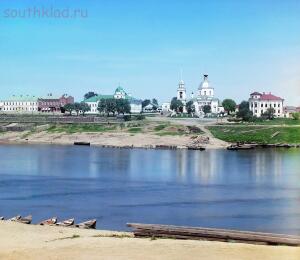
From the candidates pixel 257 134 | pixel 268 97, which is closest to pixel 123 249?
pixel 257 134

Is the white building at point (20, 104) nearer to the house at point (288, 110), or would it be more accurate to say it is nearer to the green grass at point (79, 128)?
the green grass at point (79, 128)

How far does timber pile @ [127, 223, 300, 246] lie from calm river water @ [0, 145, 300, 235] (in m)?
5.73

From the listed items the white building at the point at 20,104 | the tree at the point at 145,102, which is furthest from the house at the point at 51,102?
the tree at the point at 145,102

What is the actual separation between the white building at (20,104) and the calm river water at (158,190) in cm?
9195

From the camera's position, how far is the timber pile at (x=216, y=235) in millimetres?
15969

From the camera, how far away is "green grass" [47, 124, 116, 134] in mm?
93688

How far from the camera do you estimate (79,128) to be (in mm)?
96188

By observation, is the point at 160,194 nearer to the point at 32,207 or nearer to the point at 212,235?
the point at 32,207

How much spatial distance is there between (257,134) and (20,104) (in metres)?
84.4

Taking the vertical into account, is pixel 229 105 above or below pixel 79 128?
above

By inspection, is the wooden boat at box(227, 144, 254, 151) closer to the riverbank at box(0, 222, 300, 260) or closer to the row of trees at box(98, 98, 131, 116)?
the row of trees at box(98, 98, 131, 116)

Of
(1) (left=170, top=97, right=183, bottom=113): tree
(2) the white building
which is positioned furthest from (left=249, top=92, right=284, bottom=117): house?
(2) the white building

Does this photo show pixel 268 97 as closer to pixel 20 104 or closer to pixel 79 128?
pixel 79 128

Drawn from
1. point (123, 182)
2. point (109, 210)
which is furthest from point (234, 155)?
point (109, 210)
